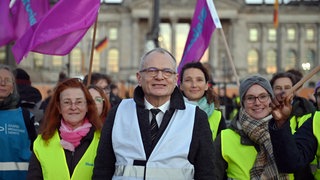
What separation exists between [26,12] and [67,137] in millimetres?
4849

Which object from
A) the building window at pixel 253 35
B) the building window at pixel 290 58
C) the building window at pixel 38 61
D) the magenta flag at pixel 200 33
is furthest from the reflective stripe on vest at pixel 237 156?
the building window at pixel 253 35

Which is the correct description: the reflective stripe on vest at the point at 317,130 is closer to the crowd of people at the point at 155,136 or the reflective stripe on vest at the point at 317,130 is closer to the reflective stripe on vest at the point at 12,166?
the crowd of people at the point at 155,136

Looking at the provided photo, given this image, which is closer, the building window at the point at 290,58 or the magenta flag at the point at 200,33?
the magenta flag at the point at 200,33

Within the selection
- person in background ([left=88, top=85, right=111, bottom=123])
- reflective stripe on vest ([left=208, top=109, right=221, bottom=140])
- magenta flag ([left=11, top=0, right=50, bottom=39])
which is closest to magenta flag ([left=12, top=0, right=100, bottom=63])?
magenta flag ([left=11, top=0, right=50, bottom=39])

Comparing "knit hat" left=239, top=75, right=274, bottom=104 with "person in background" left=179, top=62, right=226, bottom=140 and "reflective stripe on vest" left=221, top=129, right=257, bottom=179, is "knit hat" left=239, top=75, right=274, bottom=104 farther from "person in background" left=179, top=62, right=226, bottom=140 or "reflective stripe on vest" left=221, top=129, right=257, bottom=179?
"person in background" left=179, top=62, right=226, bottom=140

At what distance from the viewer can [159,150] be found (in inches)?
168

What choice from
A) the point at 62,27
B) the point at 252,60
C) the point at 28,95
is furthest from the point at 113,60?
the point at 62,27

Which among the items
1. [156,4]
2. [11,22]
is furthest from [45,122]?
[156,4]

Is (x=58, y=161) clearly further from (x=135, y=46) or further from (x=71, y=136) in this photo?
(x=135, y=46)

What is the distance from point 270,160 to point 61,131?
1.81 meters

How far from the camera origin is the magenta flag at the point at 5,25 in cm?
917

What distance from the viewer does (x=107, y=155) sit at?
4484 mm

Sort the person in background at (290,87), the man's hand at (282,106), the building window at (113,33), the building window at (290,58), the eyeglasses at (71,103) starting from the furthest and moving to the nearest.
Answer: the building window at (290,58)
the building window at (113,33)
the person in background at (290,87)
the eyeglasses at (71,103)
the man's hand at (282,106)

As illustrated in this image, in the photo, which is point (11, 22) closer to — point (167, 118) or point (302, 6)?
point (167, 118)
